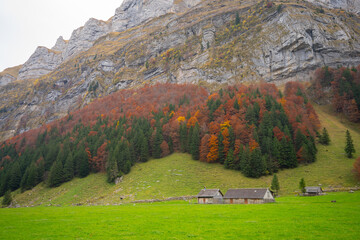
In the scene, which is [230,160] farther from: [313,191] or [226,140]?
[313,191]

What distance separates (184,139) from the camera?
85125mm

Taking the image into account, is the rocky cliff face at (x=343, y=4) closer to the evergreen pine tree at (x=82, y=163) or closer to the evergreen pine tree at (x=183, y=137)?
the evergreen pine tree at (x=183, y=137)

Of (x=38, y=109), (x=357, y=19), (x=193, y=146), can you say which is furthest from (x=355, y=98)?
(x=38, y=109)

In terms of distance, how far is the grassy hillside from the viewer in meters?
55.5

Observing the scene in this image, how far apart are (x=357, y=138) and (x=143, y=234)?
83.8m

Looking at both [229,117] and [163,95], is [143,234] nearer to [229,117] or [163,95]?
[229,117]

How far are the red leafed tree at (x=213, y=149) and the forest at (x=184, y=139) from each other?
33cm

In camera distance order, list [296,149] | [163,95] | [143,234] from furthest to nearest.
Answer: [163,95] < [296,149] < [143,234]

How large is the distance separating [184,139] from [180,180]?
24.5 meters

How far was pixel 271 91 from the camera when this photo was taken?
102 meters

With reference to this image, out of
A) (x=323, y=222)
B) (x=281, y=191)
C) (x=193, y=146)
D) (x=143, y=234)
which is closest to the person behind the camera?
(x=143, y=234)

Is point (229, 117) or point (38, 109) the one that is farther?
point (38, 109)

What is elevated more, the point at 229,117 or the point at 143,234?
the point at 229,117

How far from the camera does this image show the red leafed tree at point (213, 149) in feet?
242
